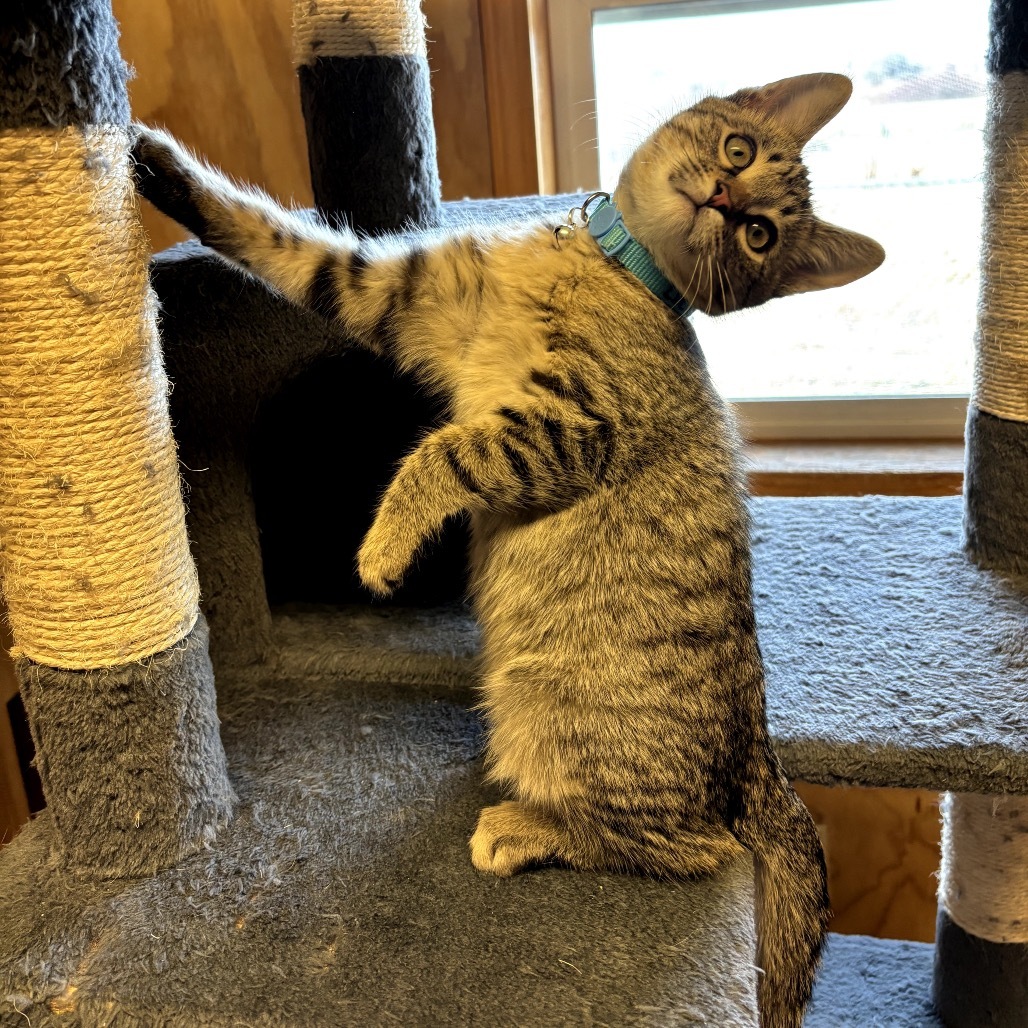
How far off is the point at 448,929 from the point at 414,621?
25.8 inches

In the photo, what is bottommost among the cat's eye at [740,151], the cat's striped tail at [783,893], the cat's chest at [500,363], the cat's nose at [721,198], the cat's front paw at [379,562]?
the cat's striped tail at [783,893]

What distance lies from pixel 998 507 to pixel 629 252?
77cm

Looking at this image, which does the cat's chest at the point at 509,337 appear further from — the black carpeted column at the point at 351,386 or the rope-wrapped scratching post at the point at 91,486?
the rope-wrapped scratching post at the point at 91,486

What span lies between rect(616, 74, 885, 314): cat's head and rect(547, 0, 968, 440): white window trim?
86 cm

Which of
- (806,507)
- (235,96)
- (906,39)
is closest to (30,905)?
(806,507)

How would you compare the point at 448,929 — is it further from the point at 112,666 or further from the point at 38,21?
the point at 38,21

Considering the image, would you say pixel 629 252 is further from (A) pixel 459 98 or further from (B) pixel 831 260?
(A) pixel 459 98

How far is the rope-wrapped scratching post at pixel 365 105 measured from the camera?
4.58ft

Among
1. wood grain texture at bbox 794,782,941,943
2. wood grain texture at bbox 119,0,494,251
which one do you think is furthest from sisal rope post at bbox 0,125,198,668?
wood grain texture at bbox 794,782,941,943

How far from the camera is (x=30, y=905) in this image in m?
1.12

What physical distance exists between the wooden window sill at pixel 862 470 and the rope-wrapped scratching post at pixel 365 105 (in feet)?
3.11

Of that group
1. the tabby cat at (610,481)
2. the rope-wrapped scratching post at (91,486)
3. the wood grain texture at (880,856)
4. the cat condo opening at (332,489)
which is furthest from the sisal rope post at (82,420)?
the wood grain texture at (880,856)

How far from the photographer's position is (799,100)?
1.33 meters

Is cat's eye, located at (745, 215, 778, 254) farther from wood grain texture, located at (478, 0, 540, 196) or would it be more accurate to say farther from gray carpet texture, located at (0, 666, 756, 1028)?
wood grain texture, located at (478, 0, 540, 196)
